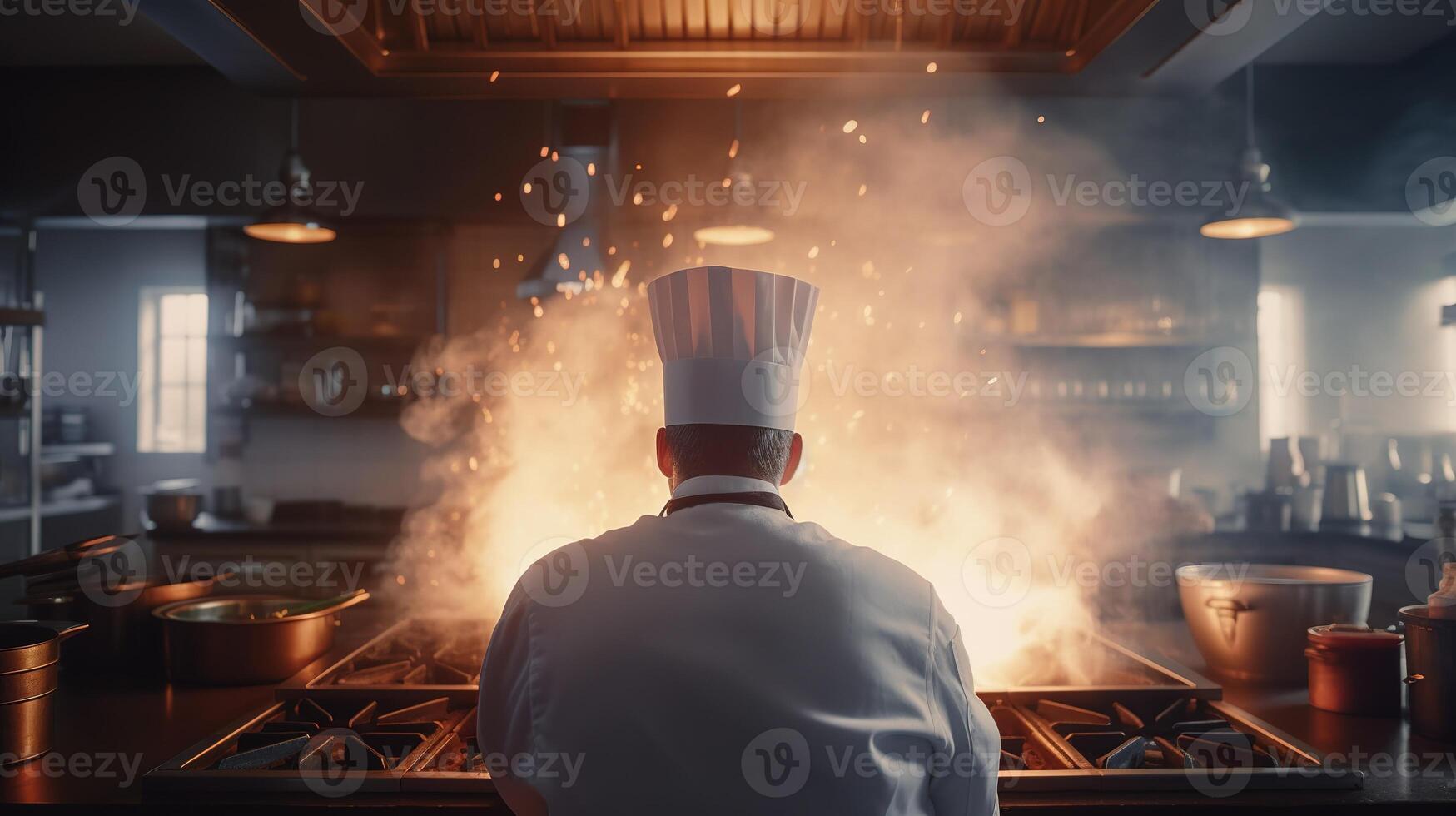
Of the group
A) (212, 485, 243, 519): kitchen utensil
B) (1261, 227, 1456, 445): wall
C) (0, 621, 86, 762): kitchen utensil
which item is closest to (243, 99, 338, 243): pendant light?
(212, 485, 243, 519): kitchen utensil

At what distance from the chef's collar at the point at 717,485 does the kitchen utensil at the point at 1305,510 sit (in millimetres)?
4473

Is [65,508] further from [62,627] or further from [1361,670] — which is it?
[1361,670]

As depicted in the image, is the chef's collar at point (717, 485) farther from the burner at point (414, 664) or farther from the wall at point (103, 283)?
the wall at point (103, 283)

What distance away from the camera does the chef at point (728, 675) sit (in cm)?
107

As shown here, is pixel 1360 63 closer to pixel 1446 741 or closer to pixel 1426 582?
pixel 1426 582

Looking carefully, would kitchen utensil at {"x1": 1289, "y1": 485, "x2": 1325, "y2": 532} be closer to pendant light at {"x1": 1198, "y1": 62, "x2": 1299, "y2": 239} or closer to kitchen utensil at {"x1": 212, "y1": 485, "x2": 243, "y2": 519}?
pendant light at {"x1": 1198, "y1": 62, "x2": 1299, "y2": 239}

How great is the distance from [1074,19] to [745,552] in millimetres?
1286

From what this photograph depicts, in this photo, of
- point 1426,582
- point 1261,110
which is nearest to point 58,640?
point 1426,582

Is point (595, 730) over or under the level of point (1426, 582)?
over

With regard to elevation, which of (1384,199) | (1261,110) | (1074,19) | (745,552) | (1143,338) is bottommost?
(745,552)

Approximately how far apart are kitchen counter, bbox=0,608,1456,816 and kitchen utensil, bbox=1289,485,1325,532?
3.43 meters

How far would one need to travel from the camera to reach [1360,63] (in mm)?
4824

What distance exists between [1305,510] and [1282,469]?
318 millimetres

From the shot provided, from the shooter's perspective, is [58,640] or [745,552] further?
[58,640]
